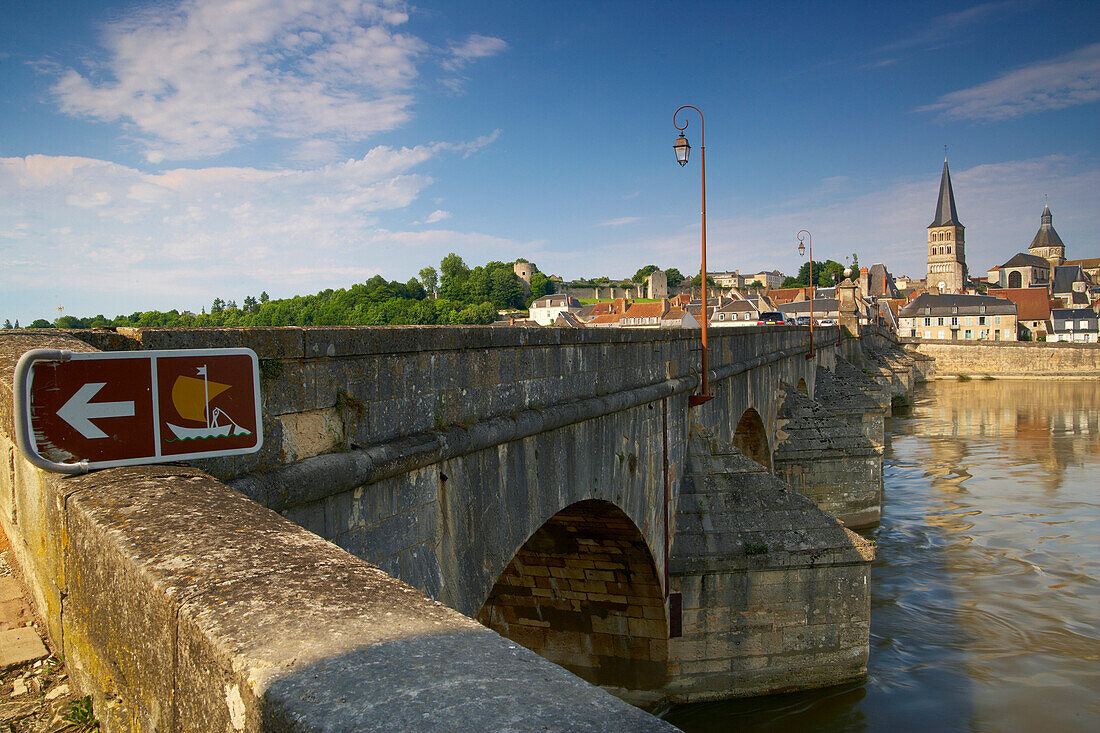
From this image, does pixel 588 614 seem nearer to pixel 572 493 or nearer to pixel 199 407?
pixel 572 493

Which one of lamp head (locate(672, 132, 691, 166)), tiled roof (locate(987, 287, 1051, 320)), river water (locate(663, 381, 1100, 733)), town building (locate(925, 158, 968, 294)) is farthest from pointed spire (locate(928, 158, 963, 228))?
lamp head (locate(672, 132, 691, 166))

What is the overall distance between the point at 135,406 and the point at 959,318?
9610 centimetres

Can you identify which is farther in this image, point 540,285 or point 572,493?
point 540,285

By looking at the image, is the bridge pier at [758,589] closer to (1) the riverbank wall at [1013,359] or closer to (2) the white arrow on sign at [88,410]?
(2) the white arrow on sign at [88,410]

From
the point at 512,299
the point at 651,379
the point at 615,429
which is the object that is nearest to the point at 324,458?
the point at 615,429

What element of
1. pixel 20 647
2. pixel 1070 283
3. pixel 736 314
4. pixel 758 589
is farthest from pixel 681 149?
pixel 1070 283

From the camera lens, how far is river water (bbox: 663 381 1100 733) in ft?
34.7

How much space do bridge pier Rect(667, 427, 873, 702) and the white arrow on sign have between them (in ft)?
27.9

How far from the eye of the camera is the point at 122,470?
8.70ft

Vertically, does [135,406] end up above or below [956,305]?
below

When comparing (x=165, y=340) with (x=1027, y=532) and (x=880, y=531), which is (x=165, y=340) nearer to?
(x=880, y=531)

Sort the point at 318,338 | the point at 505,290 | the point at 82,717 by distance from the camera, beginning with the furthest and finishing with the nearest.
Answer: the point at 505,290
the point at 318,338
the point at 82,717

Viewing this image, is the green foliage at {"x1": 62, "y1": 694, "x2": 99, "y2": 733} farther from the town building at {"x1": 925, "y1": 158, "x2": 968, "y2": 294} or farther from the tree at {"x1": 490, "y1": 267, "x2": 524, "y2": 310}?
the town building at {"x1": 925, "y1": 158, "x2": 968, "y2": 294}

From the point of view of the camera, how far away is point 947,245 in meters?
111
